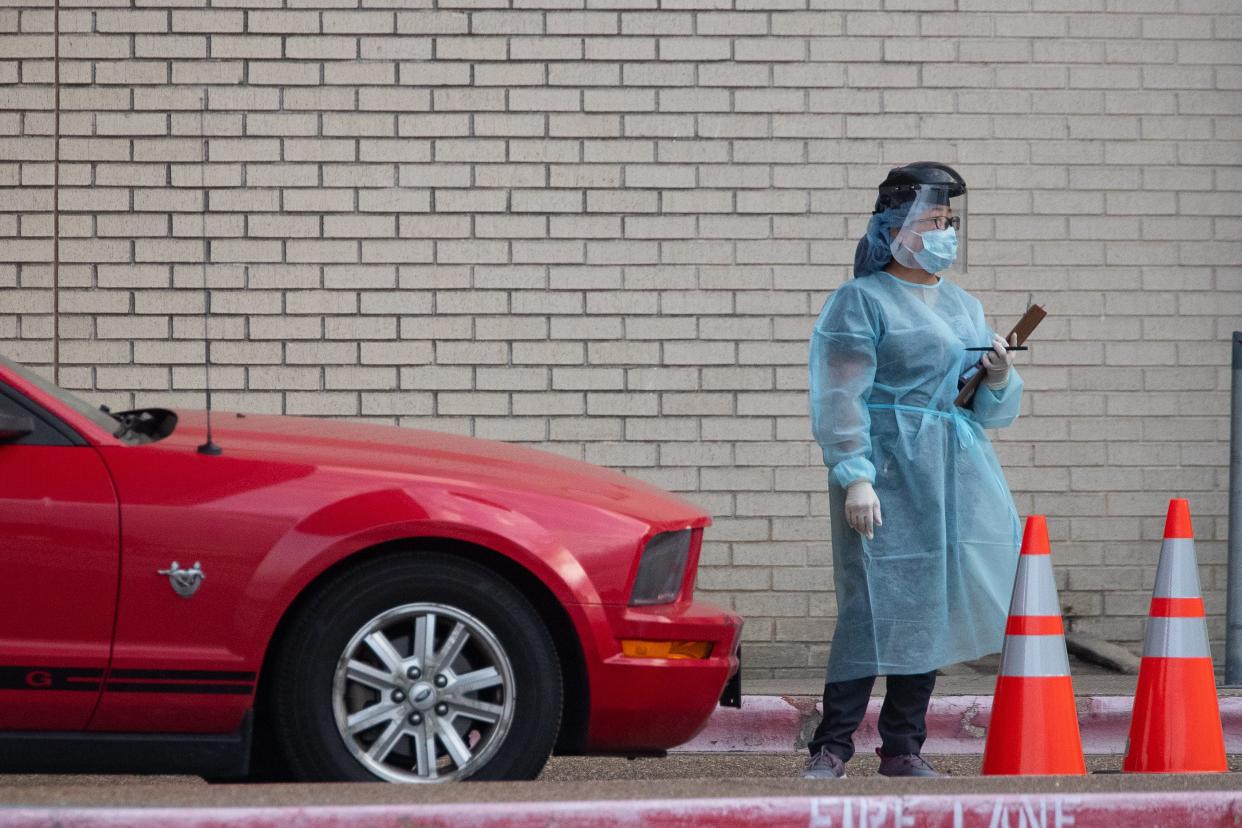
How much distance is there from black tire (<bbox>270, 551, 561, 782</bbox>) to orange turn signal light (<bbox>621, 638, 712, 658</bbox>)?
0.65 ft

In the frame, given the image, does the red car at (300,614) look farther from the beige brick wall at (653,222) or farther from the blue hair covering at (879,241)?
the beige brick wall at (653,222)

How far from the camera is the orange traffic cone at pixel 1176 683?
5.04m

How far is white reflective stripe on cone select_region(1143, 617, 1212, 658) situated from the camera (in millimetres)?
5098

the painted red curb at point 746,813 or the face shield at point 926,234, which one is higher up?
the face shield at point 926,234

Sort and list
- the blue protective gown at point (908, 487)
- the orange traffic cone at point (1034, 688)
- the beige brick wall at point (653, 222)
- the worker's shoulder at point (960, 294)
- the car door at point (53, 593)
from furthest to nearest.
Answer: the beige brick wall at point (653, 222) < the worker's shoulder at point (960, 294) < the blue protective gown at point (908, 487) < the orange traffic cone at point (1034, 688) < the car door at point (53, 593)

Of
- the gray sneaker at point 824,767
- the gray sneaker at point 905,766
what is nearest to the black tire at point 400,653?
the gray sneaker at point 824,767

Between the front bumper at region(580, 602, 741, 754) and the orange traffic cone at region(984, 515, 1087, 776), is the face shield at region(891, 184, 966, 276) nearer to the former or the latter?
the orange traffic cone at region(984, 515, 1087, 776)

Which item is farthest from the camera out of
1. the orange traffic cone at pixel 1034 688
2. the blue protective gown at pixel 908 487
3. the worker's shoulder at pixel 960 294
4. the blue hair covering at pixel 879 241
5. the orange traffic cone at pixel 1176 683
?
the worker's shoulder at pixel 960 294

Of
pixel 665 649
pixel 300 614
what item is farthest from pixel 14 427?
pixel 665 649

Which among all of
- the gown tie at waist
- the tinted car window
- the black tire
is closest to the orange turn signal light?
the black tire

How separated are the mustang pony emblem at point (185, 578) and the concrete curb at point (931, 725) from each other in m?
2.57

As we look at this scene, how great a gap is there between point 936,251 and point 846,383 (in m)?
0.50

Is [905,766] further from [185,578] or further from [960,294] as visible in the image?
[185,578]

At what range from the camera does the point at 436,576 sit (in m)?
4.37
